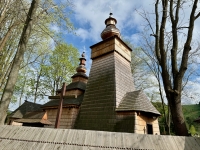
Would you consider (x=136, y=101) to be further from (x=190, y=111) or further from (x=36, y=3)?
(x=190, y=111)

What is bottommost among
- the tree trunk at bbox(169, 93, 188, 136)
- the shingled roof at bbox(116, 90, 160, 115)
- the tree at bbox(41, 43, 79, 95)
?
the tree trunk at bbox(169, 93, 188, 136)

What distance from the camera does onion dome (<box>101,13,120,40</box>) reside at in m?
12.6

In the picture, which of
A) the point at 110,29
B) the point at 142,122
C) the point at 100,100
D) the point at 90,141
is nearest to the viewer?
the point at 90,141

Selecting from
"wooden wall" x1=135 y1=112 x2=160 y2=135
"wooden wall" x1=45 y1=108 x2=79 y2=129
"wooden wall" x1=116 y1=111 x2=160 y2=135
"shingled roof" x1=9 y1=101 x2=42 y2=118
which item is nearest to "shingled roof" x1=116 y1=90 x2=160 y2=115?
"wooden wall" x1=116 y1=111 x2=160 y2=135

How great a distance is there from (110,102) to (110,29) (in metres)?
7.29

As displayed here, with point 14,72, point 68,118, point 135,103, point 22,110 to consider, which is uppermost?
point 14,72

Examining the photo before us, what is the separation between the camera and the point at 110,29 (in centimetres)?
1270

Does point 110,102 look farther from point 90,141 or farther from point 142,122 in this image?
point 90,141

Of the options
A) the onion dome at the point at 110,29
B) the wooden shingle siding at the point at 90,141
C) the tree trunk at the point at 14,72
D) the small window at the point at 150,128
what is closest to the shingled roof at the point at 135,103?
the small window at the point at 150,128

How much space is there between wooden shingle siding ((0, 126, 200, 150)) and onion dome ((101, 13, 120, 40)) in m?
11.3

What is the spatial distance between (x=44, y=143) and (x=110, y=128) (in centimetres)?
617

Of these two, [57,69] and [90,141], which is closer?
[90,141]

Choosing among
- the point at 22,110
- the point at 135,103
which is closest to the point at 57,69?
the point at 22,110

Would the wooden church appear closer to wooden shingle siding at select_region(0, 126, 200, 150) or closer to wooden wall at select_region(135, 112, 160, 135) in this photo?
wooden wall at select_region(135, 112, 160, 135)
